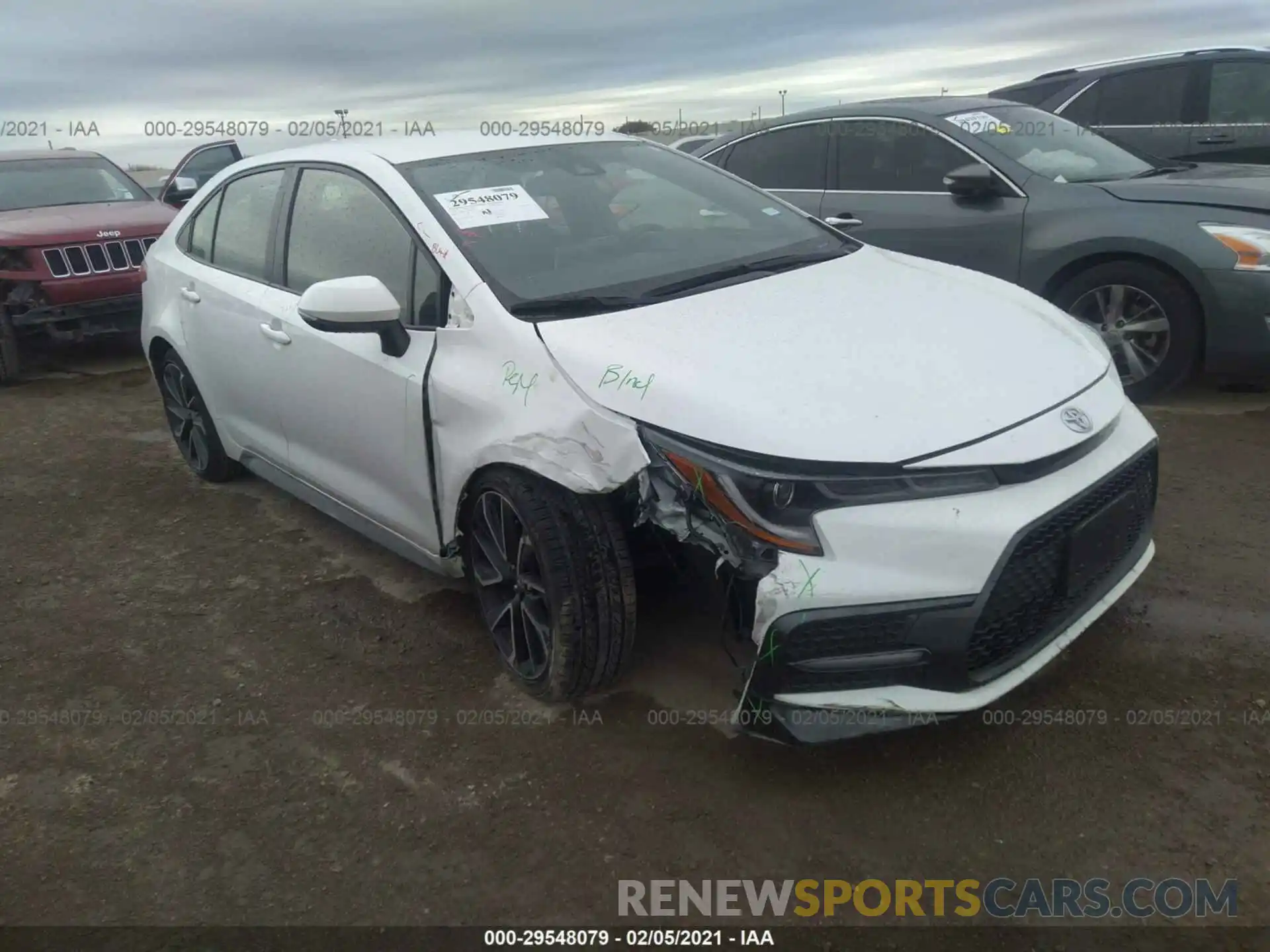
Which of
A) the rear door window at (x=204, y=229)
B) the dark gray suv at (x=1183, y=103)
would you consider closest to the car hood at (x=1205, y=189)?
the dark gray suv at (x=1183, y=103)

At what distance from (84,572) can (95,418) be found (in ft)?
8.59

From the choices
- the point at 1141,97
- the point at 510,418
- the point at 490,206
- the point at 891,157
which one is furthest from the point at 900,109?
the point at 510,418

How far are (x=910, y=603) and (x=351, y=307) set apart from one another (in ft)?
5.80

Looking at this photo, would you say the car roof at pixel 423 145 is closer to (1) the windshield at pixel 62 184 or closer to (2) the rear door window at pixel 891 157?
(2) the rear door window at pixel 891 157

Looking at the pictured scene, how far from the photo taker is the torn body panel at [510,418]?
2570 millimetres

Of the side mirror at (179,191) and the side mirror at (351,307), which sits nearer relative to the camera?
the side mirror at (351,307)

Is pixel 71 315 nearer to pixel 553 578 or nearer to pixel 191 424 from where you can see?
pixel 191 424

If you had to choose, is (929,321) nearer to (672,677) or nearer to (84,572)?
(672,677)

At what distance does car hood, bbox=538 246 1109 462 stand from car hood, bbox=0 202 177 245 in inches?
242

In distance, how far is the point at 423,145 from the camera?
12.0 ft

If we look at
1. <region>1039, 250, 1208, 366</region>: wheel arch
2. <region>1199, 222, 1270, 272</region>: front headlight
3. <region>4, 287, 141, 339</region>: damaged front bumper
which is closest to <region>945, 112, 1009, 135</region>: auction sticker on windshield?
<region>1039, 250, 1208, 366</region>: wheel arch

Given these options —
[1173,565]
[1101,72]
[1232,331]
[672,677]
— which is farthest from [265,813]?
[1101,72]

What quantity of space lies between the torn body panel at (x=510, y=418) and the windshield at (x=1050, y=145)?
385 cm

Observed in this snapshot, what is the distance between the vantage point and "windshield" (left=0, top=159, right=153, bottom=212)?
819 centimetres
